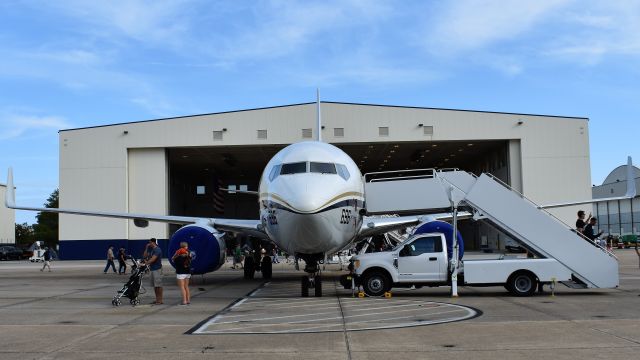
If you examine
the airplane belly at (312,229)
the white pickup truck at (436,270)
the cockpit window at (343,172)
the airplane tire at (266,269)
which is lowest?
the airplane tire at (266,269)

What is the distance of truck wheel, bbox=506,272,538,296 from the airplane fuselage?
4.05m

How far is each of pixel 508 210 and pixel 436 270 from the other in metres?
2.57

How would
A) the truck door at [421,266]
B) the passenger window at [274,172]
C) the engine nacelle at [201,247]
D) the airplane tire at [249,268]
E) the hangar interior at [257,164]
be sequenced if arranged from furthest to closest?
the hangar interior at [257,164], the airplane tire at [249,268], the engine nacelle at [201,247], the passenger window at [274,172], the truck door at [421,266]

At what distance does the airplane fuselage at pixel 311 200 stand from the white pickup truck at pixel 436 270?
1052 mm

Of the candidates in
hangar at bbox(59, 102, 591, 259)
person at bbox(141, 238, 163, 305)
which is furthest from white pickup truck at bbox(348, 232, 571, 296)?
hangar at bbox(59, 102, 591, 259)

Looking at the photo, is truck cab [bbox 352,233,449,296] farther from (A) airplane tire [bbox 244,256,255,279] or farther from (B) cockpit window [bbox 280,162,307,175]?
(A) airplane tire [bbox 244,256,255,279]

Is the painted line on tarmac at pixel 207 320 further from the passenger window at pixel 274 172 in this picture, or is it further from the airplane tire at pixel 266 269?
the airplane tire at pixel 266 269

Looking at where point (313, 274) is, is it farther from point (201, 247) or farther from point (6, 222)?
point (6, 222)

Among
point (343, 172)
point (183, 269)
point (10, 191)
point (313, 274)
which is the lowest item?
point (313, 274)

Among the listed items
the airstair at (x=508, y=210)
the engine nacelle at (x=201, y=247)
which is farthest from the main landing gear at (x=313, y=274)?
the engine nacelle at (x=201, y=247)

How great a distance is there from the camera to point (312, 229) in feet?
45.5

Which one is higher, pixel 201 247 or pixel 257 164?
pixel 257 164

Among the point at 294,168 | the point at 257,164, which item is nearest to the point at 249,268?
the point at 294,168

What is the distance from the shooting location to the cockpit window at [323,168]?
15062mm
